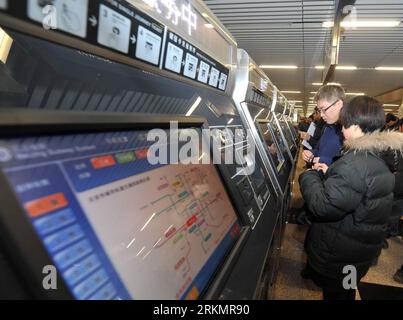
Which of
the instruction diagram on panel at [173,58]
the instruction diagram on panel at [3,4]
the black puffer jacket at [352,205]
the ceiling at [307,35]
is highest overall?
the ceiling at [307,35]

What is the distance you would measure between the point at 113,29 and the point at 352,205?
1401 millimetres

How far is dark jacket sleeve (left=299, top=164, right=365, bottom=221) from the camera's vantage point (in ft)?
4.98

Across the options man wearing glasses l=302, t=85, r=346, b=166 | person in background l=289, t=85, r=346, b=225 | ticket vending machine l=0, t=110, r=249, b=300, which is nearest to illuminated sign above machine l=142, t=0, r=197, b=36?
ticket vending machine l=0, t=110, r=249, b=300

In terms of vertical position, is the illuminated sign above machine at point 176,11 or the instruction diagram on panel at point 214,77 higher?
the illuminated sign above machine at point 176,11

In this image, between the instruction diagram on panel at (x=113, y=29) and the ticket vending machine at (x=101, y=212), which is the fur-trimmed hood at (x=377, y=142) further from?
the instruction diagram on panel at (x=113, y=29)

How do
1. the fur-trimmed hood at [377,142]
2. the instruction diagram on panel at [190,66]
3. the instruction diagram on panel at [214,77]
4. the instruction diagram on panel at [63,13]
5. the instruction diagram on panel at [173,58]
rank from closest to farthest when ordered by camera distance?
the instruction diagram on panel at [63,13] → the instruction diagram on panel at [173,58] → the instruction diagram on panel at [190,66] → the instruction diagram on panel at [214,77] → the fur-trimmed hood at [377,142]

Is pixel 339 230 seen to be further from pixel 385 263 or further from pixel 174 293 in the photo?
pixel 385 263

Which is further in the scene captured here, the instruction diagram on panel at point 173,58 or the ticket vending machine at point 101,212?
the instruction diagram on panel at point 173,58

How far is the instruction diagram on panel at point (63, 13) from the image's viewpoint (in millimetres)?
557

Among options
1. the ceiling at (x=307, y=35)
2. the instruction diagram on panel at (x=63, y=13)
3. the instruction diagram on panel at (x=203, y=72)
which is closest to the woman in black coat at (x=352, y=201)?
the instruction diagram on panel at (x=203, y=72)

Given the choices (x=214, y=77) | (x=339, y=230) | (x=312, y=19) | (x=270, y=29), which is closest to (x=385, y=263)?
(x=339, y=230)

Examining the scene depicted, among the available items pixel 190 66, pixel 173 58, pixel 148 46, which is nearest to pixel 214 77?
pixel 190 66

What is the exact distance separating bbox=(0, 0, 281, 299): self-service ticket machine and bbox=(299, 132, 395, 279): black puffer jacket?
0.67 metres

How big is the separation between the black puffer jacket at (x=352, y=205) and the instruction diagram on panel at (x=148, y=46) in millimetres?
1131
